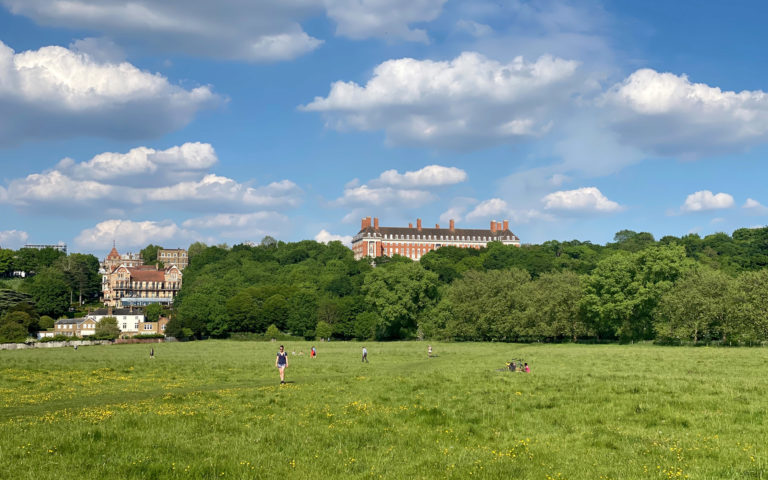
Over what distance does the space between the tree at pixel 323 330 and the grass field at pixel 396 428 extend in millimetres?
92598

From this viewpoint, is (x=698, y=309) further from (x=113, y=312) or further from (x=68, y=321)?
(x=113, y=312)

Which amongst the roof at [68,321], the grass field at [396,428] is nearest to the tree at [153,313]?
the roof at [68,321]

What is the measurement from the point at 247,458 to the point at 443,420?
7.48 meters

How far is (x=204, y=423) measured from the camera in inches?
814

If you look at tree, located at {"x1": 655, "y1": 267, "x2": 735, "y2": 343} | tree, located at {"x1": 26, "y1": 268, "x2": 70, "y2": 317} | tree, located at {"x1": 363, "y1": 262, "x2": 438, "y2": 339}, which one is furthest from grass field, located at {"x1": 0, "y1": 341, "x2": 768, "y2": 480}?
tree, located at {"x1": 26, "y1": 268, "x2": 70, "y2": 317}

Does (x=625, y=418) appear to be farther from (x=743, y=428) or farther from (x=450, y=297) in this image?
(x=450, y=297)

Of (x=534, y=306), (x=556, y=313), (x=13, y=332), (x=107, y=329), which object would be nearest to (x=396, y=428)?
(x=534, y=306)

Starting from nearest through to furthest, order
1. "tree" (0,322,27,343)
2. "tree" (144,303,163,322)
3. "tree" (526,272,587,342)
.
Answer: "tree" (526,272,587,342) → "tree" (0,322,27,343) → "tree" (144,303,163,322)

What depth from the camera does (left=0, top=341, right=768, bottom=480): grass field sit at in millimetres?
15367

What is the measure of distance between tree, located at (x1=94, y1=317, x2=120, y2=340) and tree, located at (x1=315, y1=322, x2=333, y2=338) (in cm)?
4664

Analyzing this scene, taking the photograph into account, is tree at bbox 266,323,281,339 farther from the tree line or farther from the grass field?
the grass field

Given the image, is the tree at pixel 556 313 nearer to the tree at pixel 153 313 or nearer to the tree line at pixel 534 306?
the tree line at pixel 534 306

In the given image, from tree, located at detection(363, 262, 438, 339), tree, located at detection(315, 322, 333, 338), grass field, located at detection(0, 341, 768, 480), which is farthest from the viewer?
tree, located at detection(315, 322, 333, 338)

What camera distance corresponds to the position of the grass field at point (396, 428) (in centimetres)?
1537
